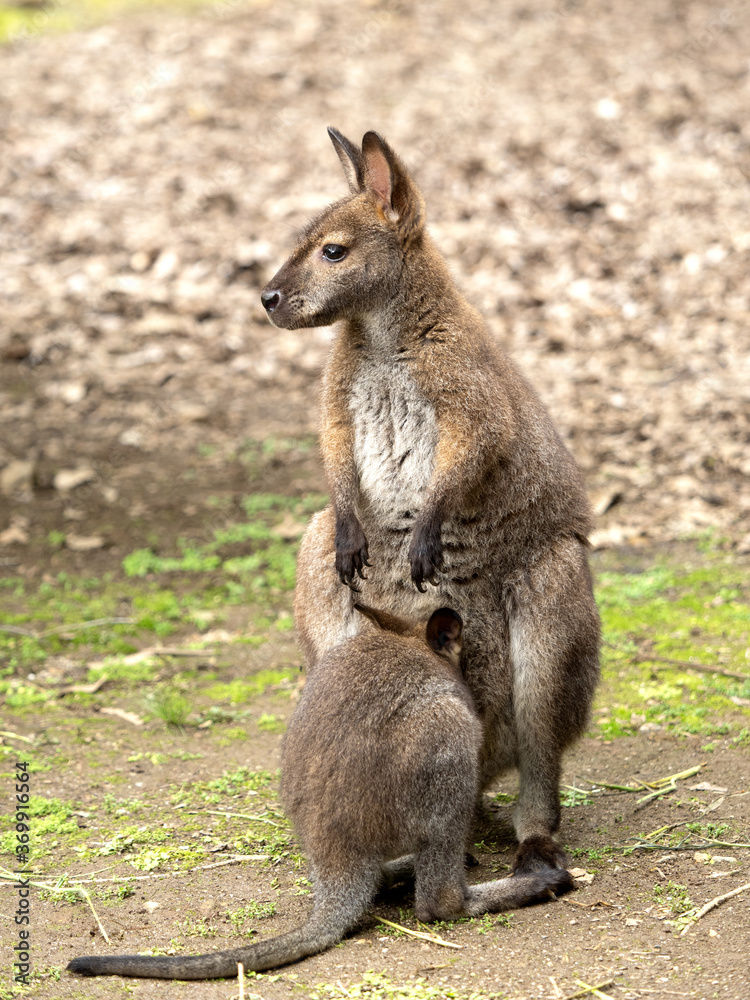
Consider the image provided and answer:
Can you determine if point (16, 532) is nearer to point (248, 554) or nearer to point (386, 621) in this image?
point (248, 554)

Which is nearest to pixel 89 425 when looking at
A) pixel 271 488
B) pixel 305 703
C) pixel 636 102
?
pixel 271 488

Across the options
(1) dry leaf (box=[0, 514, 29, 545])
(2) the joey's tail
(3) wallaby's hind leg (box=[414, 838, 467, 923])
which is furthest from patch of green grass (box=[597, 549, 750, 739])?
(1) dry leaf (box=[0, 514, 29, 545])

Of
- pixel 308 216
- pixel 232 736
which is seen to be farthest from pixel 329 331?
pixel 232 736

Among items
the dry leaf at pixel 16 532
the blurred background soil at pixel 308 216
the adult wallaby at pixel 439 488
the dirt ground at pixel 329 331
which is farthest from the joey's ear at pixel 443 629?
the dry leaf at pixel 16 532

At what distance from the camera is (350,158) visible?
4707 millimetres

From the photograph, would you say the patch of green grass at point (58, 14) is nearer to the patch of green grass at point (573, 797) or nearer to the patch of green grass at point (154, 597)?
the patch of green grass at point (154, 597)

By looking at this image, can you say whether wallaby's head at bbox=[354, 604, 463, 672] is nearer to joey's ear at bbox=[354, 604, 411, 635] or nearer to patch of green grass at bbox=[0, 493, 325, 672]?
joey's ear at bbox=[354, 604, 411, 635]

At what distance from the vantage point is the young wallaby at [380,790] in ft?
12.3

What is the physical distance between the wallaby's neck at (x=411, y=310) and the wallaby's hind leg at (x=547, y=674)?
1044mm

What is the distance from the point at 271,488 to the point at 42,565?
179 cm

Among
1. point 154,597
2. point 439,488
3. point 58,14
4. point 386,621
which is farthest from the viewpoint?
point 58,14

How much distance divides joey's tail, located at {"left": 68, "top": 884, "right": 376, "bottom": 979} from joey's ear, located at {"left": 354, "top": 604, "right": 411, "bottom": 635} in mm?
1049

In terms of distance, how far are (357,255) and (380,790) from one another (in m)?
2.13

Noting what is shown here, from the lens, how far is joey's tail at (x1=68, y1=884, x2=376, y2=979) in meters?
3.45
